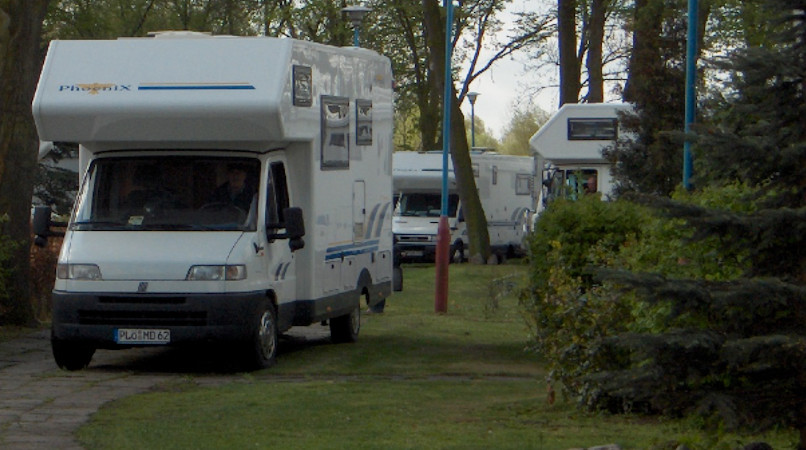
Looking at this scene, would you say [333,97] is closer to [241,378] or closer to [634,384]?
[241,378]

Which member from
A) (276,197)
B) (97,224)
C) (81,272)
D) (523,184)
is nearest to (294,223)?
(276,197)

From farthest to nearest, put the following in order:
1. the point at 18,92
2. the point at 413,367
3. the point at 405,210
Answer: the point at 405,210, the point at 18,92, the point at 413,367

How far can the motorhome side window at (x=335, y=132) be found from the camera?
14195 millimetres

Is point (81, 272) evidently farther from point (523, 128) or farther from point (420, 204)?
point (523, 128)

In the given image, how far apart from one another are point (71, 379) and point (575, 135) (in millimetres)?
14707

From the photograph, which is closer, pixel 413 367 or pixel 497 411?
pixel 497 411

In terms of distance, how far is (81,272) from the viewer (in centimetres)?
1231

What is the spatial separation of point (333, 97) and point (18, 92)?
4.20 metres

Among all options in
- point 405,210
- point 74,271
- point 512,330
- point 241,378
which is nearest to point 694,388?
point 241,378

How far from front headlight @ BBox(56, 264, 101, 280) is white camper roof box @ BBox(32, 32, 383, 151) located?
1305 millimetres

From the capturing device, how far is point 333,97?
1454 centimetres

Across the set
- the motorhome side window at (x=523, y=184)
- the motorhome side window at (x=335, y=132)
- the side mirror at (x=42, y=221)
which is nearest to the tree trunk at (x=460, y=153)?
the motorhome side window at (x=523, y=184)

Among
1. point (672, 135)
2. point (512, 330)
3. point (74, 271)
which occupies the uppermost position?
point (672, 135)

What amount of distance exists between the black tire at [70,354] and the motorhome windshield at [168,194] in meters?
1.13
